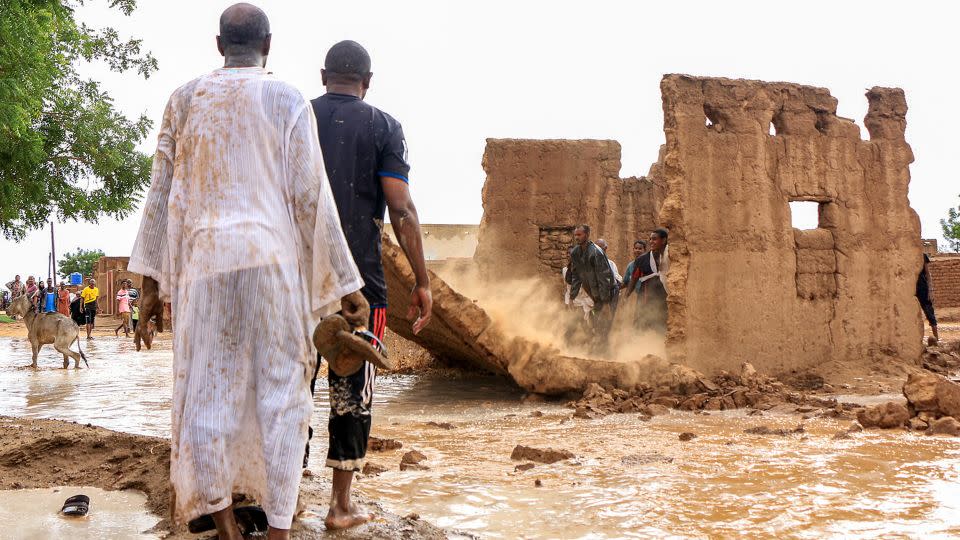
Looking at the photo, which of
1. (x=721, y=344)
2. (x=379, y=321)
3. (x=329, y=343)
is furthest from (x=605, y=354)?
(x=329, y=343)

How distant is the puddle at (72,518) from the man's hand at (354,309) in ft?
3.21

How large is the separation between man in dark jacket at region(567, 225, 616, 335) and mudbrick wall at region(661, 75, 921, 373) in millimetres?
1586

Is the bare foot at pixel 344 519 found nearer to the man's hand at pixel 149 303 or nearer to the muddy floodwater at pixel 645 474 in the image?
the muddy floodwater at pixel 645 474

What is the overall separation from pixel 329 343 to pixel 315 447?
3171 mm

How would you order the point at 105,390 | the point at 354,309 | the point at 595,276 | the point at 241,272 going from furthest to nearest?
the point at 595,276
the point at 105,390
the point at 354,309
the point at 241,272

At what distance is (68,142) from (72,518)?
13.0m

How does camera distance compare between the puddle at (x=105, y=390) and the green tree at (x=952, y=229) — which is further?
the green tree at (x=952, y=229)

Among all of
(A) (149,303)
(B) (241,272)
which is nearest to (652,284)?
(A) (149,303)

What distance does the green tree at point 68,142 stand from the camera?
39.3 ft

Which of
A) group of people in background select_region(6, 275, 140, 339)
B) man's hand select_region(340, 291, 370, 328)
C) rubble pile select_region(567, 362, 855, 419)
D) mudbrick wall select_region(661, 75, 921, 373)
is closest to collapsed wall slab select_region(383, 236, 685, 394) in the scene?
rubble pile select_region(567, 362, 855, 419)

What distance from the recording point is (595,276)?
33.7ft

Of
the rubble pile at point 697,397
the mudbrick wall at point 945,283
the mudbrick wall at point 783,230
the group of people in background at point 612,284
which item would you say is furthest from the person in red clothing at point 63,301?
the mudbrick wall at point 945,283

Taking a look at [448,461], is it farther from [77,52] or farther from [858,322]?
[77,52]

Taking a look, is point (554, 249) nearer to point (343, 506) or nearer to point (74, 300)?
point (343, 506)
